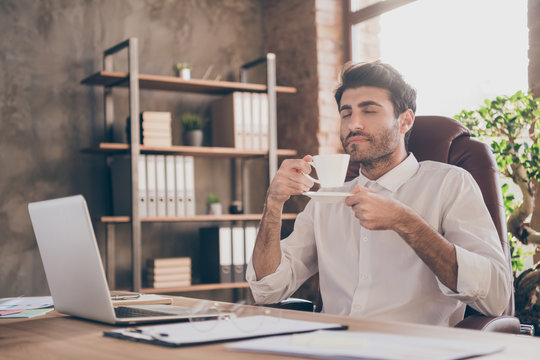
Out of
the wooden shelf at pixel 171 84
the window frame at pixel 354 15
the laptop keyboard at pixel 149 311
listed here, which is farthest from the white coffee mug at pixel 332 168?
the window frame at pixel 354 15

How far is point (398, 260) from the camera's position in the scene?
1710 mm

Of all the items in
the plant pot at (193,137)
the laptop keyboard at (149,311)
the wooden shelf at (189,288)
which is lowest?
the wooden shelf at (189,288)

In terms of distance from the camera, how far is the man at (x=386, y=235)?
4.92 ft

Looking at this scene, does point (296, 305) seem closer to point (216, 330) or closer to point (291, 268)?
point (291, 268)

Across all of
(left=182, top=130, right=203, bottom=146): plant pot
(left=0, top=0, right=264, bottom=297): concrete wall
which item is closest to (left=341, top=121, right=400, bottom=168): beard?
(left=182, top=130, right=203, bottom=146): plant pot

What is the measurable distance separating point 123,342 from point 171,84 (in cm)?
280

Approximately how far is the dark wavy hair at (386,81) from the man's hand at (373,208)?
0.55 metres

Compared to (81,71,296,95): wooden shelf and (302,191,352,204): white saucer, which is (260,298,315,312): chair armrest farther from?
(81,71,296,95): wooden shelf

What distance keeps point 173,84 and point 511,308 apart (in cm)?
245

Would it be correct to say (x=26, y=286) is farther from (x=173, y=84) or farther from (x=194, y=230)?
(x=173, y=84)

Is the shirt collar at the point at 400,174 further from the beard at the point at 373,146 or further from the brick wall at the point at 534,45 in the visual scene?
the brick wall at the point at 534,45

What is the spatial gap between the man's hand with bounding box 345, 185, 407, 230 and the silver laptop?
0.40 m

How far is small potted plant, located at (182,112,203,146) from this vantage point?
3707 millimetres

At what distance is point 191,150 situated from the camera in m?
3.51
